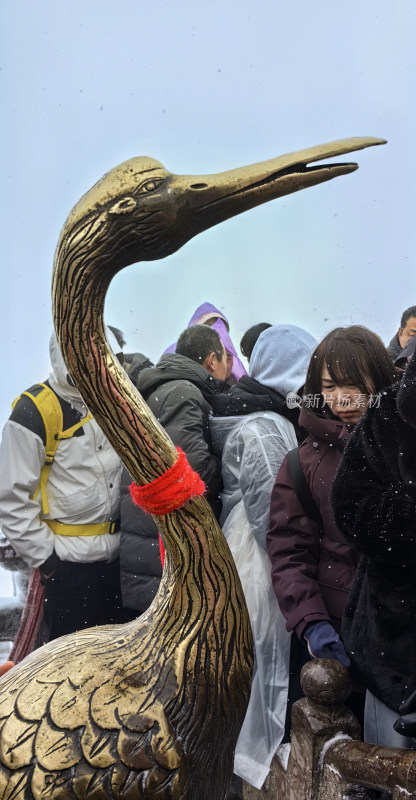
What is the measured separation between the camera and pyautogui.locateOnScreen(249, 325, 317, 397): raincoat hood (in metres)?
2.56

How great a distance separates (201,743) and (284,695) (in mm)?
898

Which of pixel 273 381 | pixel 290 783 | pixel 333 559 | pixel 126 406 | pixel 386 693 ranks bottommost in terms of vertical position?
pixel 290 783

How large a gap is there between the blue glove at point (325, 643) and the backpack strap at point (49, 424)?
1.12 m

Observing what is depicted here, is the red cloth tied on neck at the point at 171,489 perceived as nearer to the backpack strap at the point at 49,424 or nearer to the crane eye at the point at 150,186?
the crane eye at the point at 150,186

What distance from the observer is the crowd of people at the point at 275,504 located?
1.68 m

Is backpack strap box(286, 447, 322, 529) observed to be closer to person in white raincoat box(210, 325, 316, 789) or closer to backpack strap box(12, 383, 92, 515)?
person in white raincoat box(210, 325, 316, 789)

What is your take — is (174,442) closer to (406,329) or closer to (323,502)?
(323,502)

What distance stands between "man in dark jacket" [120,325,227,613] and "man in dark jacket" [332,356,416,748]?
2.85ft

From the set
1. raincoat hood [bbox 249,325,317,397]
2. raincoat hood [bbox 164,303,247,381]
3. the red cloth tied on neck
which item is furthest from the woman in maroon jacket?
raincoat hood [bbox 164,303,247,381]

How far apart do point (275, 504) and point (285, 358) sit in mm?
597

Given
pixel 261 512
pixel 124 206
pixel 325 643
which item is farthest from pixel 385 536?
pixel 124 206

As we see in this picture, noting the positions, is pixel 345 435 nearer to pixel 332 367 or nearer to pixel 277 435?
pixel 332 367

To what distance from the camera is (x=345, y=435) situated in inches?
79.6

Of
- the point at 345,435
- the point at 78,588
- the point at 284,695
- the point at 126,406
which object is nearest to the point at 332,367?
the point at 345,435
